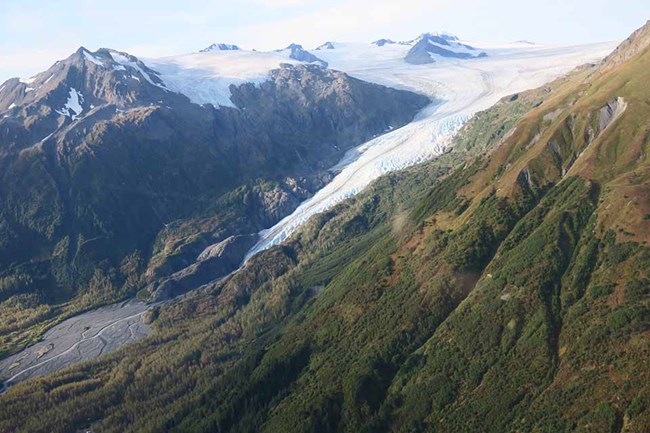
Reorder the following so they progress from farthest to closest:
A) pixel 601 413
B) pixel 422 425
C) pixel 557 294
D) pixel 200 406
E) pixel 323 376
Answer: pixel 200 406
pixel 323 376
pixel 557 294
pixel 422 425
pixel 601 413

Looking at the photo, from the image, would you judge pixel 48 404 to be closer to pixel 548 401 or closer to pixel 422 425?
pixel 422 425

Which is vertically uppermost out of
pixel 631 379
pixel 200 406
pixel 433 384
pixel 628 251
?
pixel 628 251

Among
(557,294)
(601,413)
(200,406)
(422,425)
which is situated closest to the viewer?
(601,413)

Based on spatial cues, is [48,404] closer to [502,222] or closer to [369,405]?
[369,405]

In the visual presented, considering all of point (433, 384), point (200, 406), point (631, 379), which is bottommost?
point (200, 406)

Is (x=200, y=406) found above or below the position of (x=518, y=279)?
below

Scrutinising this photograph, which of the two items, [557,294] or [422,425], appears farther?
[557,294]

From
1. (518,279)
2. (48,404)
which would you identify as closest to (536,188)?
(518,279)

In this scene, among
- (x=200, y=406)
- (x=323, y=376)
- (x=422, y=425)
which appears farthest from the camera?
(x=200, y=406)

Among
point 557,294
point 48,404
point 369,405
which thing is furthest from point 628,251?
point 48,404
